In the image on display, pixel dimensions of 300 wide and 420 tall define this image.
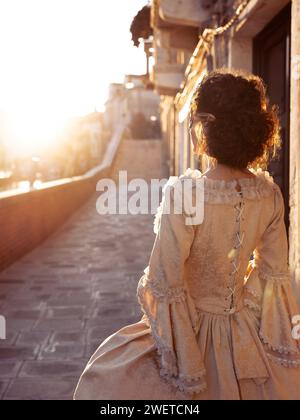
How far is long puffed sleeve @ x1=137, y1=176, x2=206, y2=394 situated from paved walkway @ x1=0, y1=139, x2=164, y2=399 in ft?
5.36

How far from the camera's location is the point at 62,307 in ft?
18.1

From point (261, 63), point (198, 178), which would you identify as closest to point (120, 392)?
point (198, 178)

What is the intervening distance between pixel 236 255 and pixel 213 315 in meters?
0.24

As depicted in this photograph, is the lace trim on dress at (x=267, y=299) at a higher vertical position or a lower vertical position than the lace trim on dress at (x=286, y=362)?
higher

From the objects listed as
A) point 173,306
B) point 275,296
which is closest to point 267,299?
point 275,296

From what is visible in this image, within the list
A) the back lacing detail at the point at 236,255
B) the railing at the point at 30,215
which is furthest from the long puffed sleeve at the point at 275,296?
the railing at the point at 30,215

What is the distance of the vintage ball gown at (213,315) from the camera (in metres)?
1.98

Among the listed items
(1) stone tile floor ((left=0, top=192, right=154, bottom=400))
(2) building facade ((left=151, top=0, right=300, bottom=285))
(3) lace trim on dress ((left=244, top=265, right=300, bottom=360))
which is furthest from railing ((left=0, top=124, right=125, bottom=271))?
(3) lace trim on dress ((left=244, top=265, right=300, bottom=360))

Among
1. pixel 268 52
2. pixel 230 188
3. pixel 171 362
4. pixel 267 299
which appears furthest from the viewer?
pixel 268 52

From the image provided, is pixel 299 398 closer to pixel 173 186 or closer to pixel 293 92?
pixel 173 186

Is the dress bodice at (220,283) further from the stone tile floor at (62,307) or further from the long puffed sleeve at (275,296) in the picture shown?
the stone tile floor at (62,307)

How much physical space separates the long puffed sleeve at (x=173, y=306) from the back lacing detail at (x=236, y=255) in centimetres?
19

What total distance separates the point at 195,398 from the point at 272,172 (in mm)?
4241

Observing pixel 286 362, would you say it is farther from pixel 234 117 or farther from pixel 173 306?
pixel 234 117
